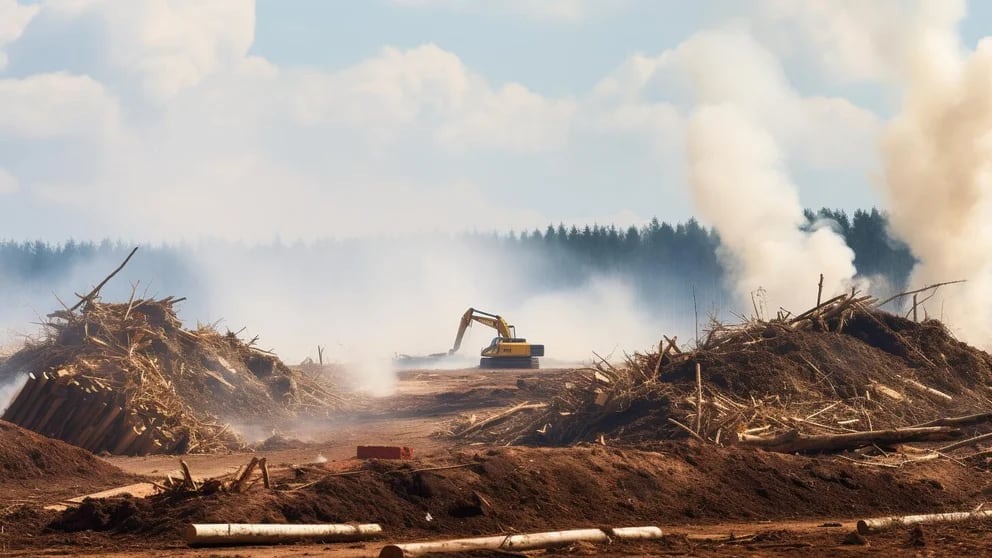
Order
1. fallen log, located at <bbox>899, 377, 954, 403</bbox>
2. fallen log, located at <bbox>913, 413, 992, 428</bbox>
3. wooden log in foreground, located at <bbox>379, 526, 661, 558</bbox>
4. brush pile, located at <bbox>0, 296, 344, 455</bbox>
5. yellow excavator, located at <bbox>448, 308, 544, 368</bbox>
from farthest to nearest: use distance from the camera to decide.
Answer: yellow excavator, located at <bbox>448, 308, 544, 368</bbox>
brush pile, located at <bbox>0, 296, 344, 455</bbox>
fallen log, located at <bbox>899, 377, 954, 403</bbox>
fallen log, located at <bbox>913, 413, 992, 428</bbox>
wooden log in foreground, located at <bbox>379, 526, 661, 558</bbox>

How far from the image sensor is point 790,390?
985 inches

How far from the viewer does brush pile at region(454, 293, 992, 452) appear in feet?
73.4

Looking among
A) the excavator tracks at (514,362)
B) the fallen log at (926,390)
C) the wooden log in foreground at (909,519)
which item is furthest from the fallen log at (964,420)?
the excavator tracks at (514,362)

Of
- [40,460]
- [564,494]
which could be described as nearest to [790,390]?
[564,494]

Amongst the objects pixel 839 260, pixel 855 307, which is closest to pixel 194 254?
pixel 839 260

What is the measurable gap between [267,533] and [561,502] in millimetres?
4401

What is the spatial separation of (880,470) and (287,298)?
96.7 metres

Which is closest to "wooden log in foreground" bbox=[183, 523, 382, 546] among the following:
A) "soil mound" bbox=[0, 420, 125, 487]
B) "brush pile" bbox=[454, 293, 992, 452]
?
"soil mound" bbox=[0, 420, 125, 487]

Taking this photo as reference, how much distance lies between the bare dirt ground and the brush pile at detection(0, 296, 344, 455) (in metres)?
6.16

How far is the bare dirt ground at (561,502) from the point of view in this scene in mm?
13820

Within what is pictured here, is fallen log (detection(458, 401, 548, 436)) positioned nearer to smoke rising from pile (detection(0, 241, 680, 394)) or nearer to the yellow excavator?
the yellow excavator

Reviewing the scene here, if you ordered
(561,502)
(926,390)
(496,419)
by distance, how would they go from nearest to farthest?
(561,502)
(926,390)
(496,419)

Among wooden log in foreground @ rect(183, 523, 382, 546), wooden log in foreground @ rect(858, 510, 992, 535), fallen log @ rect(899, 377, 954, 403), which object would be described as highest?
fallen log @ rect(899, 377, 954, 403)

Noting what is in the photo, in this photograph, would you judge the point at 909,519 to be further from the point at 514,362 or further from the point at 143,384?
the point at 514,362
